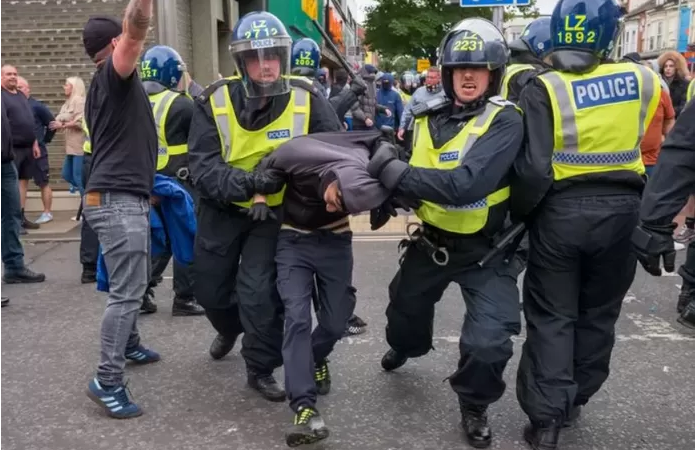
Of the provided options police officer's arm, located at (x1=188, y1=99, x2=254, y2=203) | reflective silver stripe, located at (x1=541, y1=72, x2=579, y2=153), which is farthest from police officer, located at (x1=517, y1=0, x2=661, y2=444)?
police officer's arm, located at (x1=188, y1=99, x2=254, y2=203)

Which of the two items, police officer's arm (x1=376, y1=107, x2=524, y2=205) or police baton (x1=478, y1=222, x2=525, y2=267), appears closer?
police officer's arm (x1=376, y1=107, x2=524, y2=205)

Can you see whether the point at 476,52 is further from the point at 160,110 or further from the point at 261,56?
the point at 160,110

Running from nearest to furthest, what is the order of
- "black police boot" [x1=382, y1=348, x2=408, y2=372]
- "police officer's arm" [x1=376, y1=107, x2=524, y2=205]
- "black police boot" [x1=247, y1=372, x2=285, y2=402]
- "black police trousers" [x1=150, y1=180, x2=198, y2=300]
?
"police officer's arm" [x1=376, y1=107, x2=524, y2=205] < "black police boot" [x1=247, y1=372, x2=285, y2=402] < "black police boot" [x1=382, y1=348, x2=408, y2=372] < "black police trousers" [x1=150, y1=180, x2=198, y2=300]

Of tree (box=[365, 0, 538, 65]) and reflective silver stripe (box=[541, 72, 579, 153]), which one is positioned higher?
tree (box=[365, 0, 538, 65])

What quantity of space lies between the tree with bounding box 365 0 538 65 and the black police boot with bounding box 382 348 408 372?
111 feet

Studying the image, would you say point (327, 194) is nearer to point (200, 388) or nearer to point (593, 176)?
point (593, 176)

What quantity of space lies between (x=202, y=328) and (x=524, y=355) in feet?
8.12

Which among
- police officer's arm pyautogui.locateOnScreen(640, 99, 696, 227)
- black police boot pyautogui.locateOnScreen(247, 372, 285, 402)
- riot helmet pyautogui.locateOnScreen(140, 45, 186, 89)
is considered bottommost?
black police boot pyautogui.locateOnScreen(247, 372, 285, 402)

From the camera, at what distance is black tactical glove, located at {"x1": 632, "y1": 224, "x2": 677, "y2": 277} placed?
324 centimetres

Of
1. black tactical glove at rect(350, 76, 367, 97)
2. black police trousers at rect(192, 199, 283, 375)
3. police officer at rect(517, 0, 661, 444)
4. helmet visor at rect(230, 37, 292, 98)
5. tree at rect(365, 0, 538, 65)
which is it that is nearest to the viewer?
police officer at rect(517, 0, 661, 444)

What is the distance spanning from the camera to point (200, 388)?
160 inches

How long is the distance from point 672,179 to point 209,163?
2.24 metres

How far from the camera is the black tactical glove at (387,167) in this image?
3064 millimetres

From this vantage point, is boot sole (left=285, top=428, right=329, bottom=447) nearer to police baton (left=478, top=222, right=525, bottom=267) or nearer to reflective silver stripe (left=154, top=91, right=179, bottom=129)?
police baton (left=478, top=222, right=525, bottom=267)
